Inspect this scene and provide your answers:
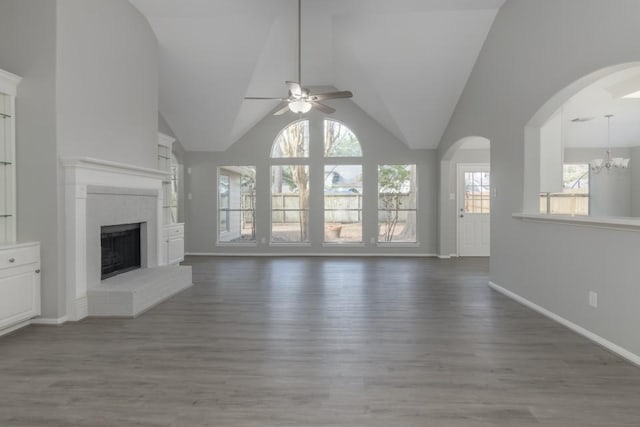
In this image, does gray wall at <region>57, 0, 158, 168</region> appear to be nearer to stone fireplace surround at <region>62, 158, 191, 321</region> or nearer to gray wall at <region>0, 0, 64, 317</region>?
gray wall at <region>0, 0, 64, 317</region>

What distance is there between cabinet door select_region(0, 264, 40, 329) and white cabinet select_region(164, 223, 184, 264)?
2.99 m

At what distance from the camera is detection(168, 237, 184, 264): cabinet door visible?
673cm

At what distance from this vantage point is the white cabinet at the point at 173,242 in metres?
6.63

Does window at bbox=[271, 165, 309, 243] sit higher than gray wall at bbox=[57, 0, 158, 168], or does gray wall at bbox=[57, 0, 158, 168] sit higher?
gray wall at bbox=[57, 0, 158, 168]

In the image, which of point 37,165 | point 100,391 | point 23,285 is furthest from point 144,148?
point 100,391

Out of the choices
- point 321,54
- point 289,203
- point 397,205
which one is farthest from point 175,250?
→ point 397,205

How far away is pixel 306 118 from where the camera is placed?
28.1ft

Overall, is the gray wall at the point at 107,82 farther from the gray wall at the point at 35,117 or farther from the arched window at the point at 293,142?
the arched window at the point at 293,142

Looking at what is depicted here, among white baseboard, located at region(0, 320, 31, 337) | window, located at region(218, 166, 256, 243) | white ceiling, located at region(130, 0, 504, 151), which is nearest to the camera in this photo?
white baseboard, located at region(0, 320, 31, 337)

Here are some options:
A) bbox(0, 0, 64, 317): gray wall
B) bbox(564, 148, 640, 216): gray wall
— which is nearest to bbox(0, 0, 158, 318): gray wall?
bbox(0, 0, 64, 317): gray wall

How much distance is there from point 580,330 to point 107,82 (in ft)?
17.4

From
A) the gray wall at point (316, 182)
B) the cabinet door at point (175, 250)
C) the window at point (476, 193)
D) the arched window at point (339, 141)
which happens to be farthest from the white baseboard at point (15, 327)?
the window at point (476, 193)

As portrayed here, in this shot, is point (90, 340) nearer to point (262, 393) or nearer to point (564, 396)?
point (262, 393)

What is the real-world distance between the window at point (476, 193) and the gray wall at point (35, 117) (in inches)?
293
